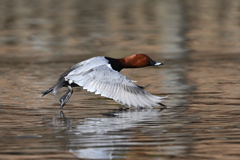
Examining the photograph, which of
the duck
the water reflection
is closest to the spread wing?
the duck

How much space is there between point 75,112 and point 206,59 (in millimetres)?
6681

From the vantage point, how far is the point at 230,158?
596 cm

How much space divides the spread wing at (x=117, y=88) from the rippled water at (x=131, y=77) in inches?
6.7

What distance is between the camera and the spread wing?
867cm

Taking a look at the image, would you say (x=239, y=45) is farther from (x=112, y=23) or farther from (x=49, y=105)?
(x=49, y=105)

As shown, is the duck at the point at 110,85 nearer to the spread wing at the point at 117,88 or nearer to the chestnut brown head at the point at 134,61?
the spread wing at the point at 117,88

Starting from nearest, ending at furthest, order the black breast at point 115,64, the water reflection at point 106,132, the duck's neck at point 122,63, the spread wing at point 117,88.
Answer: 1. the water reflection at point 106,132
2. the spread wing at point 117,88
3. the black breast at point 115,64
4. the duck's neck at point 122,63

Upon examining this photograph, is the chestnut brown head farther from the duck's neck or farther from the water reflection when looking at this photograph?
the water reflection

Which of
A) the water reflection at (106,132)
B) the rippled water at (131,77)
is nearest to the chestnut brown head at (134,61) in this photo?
the rippled water at (131,77)

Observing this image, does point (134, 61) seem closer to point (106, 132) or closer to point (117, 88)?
point (117, 88)

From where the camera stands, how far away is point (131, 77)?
12.3 m

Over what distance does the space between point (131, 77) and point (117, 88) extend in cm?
362

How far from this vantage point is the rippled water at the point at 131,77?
258 inches

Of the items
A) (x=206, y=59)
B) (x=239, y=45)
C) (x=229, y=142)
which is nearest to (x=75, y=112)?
(x=229, y=142)
